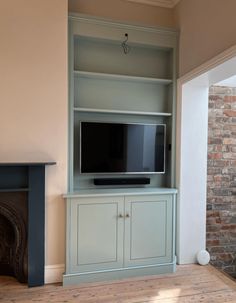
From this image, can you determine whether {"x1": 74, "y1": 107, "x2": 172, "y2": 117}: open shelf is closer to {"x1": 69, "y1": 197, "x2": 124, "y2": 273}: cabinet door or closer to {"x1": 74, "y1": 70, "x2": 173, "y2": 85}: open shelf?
{"x1": 74, "y1": 70, "x2": 173, "y2": 85}: open shelf

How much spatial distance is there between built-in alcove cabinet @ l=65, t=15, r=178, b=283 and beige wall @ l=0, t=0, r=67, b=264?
141mm

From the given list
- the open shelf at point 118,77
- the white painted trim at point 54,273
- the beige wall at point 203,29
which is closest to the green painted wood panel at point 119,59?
the open shelf at point 118,77

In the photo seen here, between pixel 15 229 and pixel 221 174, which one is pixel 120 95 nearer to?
pixel 221 174

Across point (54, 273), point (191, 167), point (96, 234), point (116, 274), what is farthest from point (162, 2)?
point (54, 273)

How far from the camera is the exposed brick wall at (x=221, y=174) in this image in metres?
3.38

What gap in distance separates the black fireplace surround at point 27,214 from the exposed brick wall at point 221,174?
2150mm

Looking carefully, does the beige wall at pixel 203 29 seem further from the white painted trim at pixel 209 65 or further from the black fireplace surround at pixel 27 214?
the black fireplace surround at pixel 27 214

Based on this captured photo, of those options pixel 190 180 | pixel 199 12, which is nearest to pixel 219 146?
pixel 190 180

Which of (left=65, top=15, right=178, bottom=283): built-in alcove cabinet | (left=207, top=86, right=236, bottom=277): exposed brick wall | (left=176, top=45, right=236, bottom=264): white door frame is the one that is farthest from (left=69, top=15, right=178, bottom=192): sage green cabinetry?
(left=207, top=86, right=236, bottom=277): exposed brick wall

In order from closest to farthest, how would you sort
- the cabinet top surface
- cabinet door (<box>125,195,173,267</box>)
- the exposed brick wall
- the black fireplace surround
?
1. the black fireplace surround
2. the cabinet top surface
3. cabinet door (<box>125,195,173,267</box>)
4. the exposed brick wall

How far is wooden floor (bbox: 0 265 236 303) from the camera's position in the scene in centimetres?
229

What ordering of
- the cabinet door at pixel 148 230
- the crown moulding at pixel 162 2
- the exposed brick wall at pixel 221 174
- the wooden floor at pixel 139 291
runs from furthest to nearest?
the exposed brick wall at pixel 221 174 < the crown moulding at pixel 162 2 < the cabinet door at pixel 148 230 < the wooden floor at pixel 139 291

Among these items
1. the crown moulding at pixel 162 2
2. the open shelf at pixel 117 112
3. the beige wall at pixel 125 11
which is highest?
the crown moulding at pixel 162 2

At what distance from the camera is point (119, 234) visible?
8.75ft
